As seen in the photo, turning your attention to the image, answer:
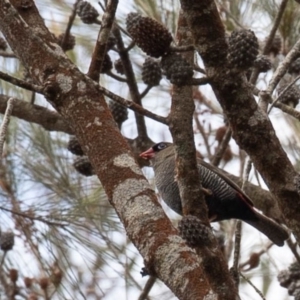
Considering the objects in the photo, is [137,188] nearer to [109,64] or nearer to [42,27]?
[42,27]

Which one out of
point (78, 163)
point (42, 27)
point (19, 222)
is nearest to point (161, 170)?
point (78, 163)

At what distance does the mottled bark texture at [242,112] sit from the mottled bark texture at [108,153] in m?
0.23

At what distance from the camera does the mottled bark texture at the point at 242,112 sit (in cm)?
179

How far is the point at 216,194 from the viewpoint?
360 cm

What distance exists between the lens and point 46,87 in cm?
181

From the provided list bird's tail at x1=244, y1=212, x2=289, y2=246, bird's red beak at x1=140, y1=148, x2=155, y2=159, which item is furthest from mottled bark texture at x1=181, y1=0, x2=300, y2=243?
bird's red beak at x1=140, y1=148, x2=155, y2=159

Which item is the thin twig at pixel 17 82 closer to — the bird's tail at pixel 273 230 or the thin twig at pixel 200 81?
the thin twig at pixel 200 81

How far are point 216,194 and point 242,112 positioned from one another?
179 centimetres

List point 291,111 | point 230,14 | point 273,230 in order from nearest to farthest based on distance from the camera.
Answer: point 291,111, point 273,230, point 230,14

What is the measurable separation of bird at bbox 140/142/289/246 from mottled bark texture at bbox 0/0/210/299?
5.17 ft

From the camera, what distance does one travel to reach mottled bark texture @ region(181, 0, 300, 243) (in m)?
1.79

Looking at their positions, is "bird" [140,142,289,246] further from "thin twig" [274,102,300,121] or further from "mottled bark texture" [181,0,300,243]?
"mottled bark texture" [181,0,300,243]

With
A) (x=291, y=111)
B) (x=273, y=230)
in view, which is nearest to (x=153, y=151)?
(x=273, y=230)

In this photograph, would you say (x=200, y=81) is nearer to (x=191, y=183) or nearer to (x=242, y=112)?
(x=242, y=112)
